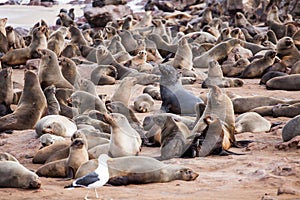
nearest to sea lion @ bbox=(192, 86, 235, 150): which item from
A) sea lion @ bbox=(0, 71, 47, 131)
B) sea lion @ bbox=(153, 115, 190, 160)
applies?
sea lion @ bbox=(153, 115, 190, 160)

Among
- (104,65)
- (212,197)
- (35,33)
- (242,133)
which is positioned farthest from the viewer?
(35,33)

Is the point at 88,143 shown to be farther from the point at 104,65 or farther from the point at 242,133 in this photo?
the point at 104,65

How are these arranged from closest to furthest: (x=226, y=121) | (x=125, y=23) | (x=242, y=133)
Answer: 1. (x=226, y=121)
2. (x=242, y=133)
3. (x=125, y=23)

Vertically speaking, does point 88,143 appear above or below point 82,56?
above

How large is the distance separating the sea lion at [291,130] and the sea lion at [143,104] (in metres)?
2.95

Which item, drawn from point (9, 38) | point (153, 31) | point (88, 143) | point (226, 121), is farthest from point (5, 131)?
point (153, 31)

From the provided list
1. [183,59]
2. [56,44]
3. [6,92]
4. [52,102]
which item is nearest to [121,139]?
[52,102]

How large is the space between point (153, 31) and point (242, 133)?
1060 centimetres

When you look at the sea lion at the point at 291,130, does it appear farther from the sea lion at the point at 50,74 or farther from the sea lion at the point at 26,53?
the sea lion at the point at 26,53

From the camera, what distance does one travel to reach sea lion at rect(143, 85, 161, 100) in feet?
34.6

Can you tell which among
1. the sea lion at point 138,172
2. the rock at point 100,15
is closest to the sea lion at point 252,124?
the sea lion at point 138,172

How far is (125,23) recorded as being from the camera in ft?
68.7

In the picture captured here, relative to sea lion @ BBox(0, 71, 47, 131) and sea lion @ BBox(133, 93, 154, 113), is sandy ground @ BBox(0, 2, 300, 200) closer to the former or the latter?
sea lion @ BBox(0, 71, 47, 131)

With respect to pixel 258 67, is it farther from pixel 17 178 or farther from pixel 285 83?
pixel 17 178
